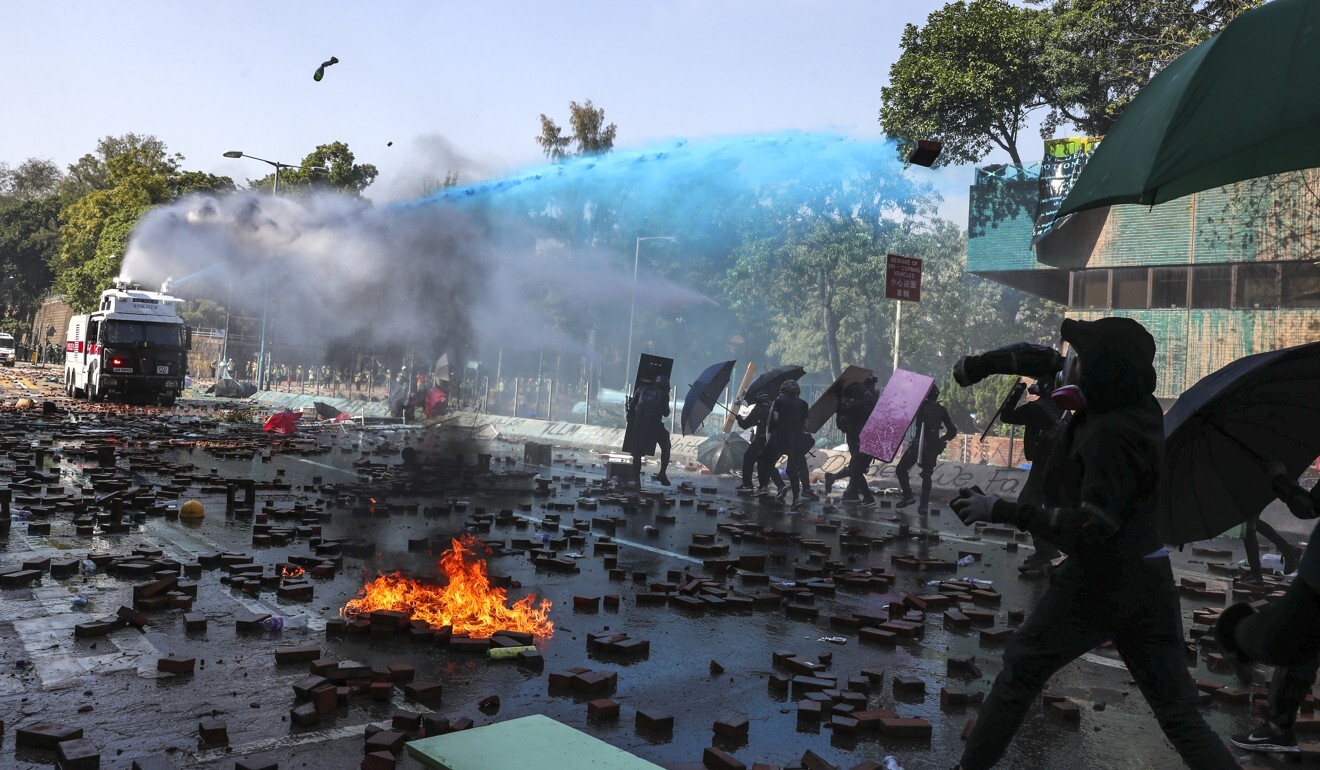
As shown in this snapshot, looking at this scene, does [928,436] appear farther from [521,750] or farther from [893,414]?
[521,750]

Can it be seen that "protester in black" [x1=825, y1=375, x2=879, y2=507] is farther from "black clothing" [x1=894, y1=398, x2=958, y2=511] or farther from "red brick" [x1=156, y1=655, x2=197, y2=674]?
"red brick" [x1=156, y1=655, x2=197, y2=674]

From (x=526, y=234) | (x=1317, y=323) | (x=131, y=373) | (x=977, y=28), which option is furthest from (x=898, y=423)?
(x=131, y=373)

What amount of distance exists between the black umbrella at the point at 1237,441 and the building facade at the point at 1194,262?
768 inches

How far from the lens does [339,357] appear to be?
31.9m

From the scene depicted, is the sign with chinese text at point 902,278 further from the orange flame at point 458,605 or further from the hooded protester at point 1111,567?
the hooded protester at point 1111,567

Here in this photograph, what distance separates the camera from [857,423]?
16.2 metres

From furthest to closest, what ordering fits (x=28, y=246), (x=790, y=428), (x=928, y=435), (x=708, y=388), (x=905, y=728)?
(x=28, y=246)
(x=708, y=388)
(x=790, y=428)
(x=928, y=435)
(x=905, y=728)

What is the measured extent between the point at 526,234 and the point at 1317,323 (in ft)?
70.7

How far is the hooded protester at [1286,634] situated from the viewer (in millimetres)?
3883

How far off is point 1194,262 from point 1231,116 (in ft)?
76.1

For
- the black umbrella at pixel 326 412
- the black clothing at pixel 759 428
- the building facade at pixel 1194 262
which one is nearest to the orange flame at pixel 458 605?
the black clothing at pixel 759 428

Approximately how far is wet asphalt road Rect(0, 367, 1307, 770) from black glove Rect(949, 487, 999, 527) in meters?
1.51

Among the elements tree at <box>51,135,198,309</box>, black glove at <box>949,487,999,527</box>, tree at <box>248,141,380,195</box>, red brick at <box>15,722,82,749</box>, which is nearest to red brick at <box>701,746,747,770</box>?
black glove at <box>949,487,999,527</box>

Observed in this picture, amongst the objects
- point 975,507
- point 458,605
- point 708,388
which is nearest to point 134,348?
point 708,388
